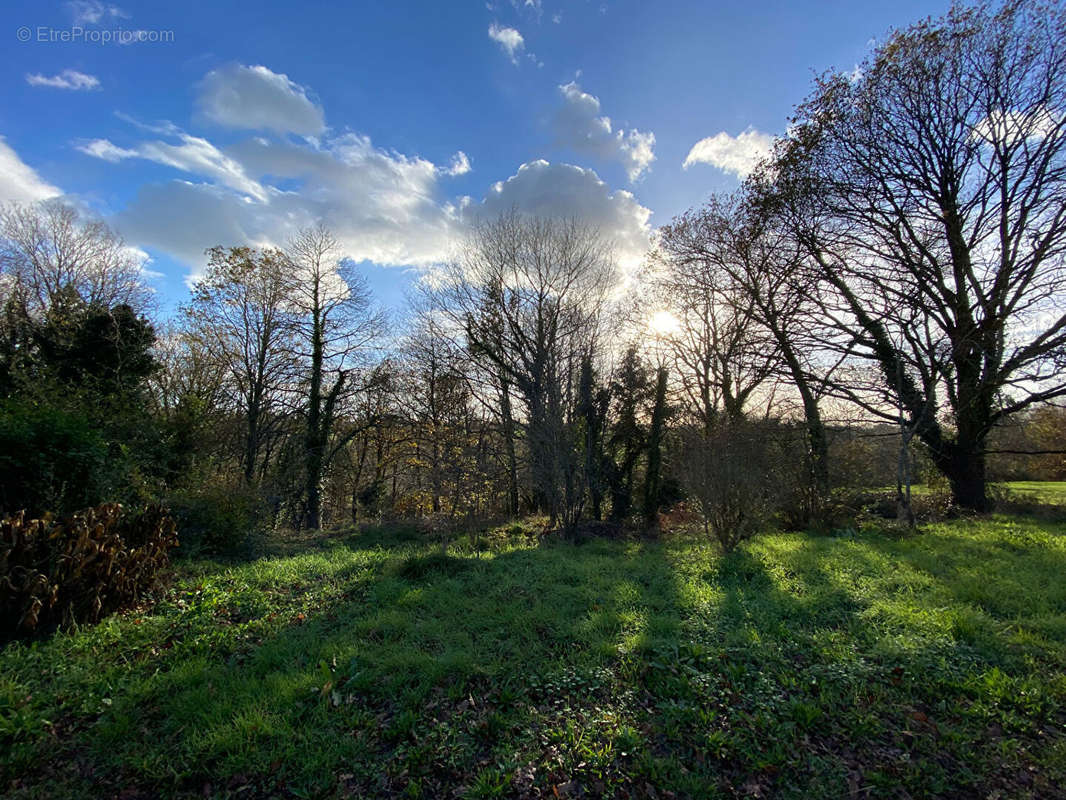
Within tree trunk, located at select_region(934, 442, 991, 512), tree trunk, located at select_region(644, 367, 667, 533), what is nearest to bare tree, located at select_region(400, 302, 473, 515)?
tree trunk, located at select_region(644, 367, 667, 533)

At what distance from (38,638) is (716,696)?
5704 mm

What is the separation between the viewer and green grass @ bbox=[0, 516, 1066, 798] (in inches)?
102

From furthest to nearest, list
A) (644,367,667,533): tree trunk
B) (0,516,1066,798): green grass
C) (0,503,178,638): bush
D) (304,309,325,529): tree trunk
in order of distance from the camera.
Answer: (304,309,325,529): tree trunk, (644,367,667,533): tree trunk, (0,503,178,638): bush, (0,516,1066,798): green grass

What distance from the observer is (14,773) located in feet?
8.17

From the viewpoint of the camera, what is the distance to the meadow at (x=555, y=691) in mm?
2594

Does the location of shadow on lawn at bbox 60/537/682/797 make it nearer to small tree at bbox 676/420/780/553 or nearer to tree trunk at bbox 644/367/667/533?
small tree at bbox 676/420/780/553

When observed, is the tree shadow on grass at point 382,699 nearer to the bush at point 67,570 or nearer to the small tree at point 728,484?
the bush at point 67,570

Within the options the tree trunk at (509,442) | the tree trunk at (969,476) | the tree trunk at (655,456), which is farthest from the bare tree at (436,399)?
the tree trunk at (969,476)

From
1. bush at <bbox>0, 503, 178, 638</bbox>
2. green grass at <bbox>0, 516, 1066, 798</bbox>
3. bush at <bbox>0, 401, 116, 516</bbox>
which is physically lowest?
green grass at <bbox>0, 516, 1066, 798</bbox>

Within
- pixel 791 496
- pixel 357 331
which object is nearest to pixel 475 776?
pixel 791 496

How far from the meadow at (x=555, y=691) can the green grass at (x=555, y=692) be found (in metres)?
0.02

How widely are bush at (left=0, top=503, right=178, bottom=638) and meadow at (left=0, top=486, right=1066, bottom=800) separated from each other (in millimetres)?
241

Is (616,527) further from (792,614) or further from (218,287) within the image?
(218,287)

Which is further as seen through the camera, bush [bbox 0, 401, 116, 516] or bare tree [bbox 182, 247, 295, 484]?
bare tree [bbox 182, 247, 295, 484]
